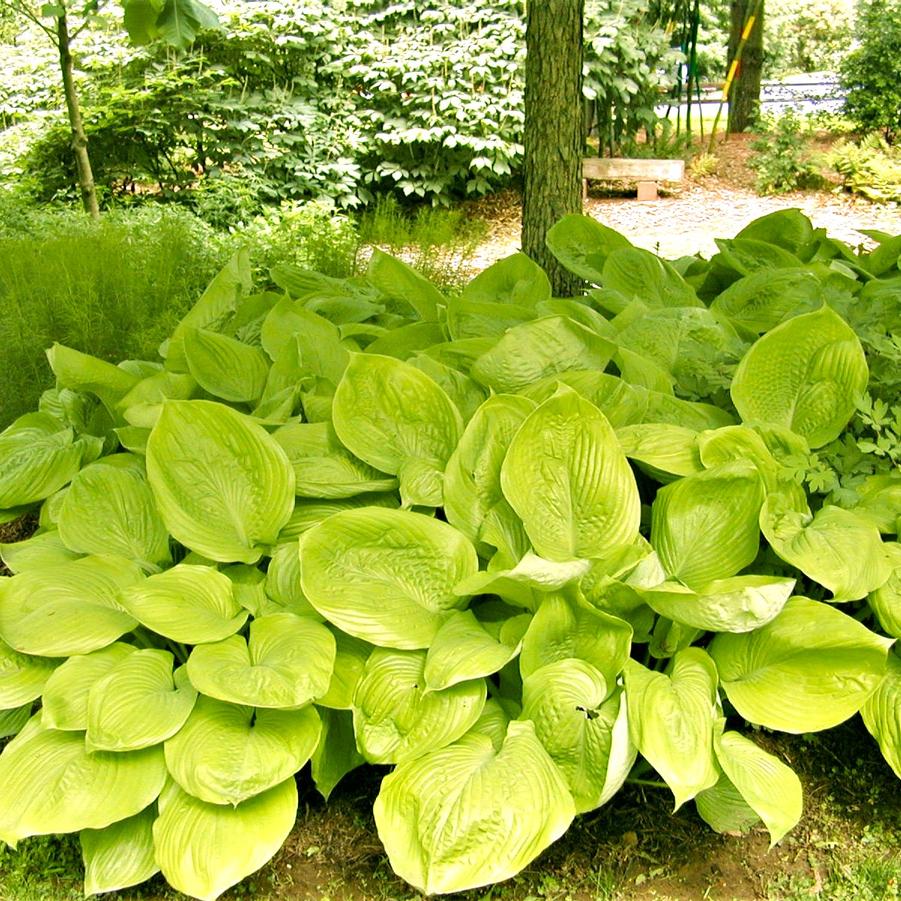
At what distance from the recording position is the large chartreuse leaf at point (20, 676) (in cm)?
196

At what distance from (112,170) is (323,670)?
8471 mm

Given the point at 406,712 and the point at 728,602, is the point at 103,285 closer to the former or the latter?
the point at 406,712

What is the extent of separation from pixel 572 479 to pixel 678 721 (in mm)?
535

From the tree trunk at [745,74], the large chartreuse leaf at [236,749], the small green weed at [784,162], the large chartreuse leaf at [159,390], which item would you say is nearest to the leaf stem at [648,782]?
the large chartreuse leaf at [236,749]

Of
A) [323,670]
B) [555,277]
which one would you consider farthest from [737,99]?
[323,670]

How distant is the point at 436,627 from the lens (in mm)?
1960

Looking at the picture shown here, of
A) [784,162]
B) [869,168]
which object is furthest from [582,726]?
[784,162]

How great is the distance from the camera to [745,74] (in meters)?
11.6

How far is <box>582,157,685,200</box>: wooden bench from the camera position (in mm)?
9617

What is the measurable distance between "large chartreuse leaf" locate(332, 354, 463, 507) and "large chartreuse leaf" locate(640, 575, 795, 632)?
0.64m

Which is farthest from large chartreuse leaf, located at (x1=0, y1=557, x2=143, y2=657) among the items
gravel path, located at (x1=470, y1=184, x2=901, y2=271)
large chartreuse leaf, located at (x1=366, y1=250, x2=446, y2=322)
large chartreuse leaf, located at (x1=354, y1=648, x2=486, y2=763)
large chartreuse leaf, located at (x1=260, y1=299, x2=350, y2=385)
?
gravel path, located at (x1=470, y1=184, x2=901, y2=271)

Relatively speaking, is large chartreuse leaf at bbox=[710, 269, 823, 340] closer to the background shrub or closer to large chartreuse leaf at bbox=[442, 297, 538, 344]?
large chartreuse leaf at bbox=[442, 297, 538, 344]

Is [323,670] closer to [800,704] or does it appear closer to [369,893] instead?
[369,893]

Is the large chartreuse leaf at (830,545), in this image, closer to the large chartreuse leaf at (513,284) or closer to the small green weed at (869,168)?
the large chartreuse leaf at (513,284)
